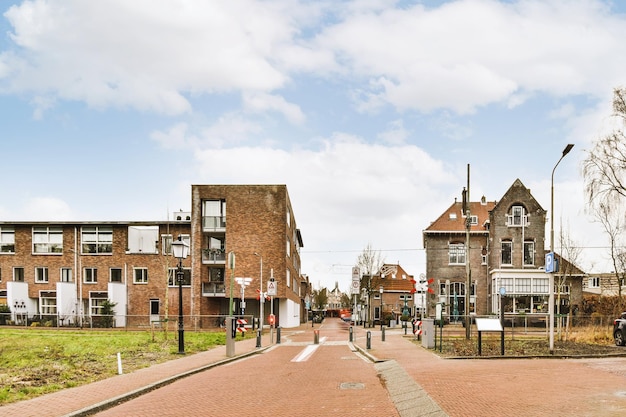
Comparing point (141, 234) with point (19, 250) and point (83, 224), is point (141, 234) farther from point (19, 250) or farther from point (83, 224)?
point (19, 250)

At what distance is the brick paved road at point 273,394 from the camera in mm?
10875

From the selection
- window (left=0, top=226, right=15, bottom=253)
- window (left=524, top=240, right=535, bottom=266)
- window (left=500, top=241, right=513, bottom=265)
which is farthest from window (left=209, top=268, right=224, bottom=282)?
window (left=524, top=240, right=535, bottom=266)

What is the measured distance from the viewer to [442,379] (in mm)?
14039

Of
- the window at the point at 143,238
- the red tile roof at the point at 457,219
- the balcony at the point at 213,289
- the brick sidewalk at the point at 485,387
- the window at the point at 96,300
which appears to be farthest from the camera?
the red tile roof at the point at 457,219

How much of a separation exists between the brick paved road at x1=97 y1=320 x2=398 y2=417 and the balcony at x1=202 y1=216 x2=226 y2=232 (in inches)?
1516

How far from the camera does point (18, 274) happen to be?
56.6 meters

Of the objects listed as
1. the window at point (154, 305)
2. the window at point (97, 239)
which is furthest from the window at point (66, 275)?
the window at point (154, 305)

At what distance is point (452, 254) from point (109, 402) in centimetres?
5238

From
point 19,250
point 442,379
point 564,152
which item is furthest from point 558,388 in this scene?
point 19,250

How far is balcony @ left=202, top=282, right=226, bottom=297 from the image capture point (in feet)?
183

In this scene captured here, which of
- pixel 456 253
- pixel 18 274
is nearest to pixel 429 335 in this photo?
pixel 456 253

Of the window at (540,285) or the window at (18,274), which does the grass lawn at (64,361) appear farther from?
the window at (540,285)

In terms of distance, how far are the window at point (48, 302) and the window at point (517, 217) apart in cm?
4194

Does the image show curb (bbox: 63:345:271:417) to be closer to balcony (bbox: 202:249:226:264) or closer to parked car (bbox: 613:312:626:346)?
parked car (bbox: 613:312:626:346)
